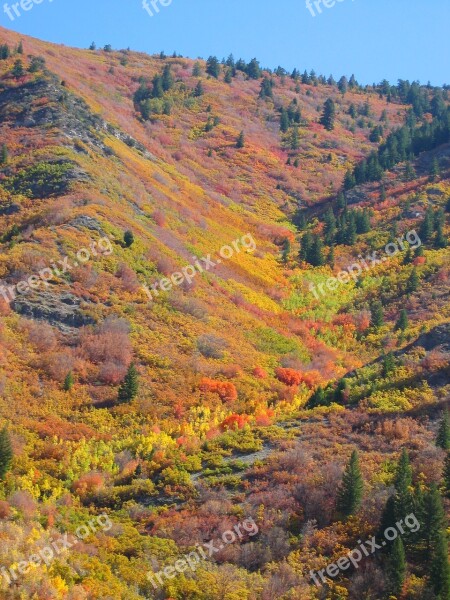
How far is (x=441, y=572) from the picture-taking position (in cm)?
1410

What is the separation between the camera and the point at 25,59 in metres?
70.9

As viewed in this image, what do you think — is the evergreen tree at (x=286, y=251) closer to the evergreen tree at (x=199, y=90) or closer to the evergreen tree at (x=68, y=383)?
the evergreen tree at (x=68, y=383)

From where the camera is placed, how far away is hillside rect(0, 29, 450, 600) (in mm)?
17094

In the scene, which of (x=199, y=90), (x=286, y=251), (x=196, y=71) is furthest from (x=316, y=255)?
(x=196, y=71)

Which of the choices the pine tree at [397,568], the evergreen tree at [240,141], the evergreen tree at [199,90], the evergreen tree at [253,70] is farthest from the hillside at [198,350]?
the evergreen tree at [253,70]

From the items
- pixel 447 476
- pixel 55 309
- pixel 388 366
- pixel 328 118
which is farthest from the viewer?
pixel 328 118

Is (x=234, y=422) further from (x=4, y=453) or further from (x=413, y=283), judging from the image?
(x=413, y=283)

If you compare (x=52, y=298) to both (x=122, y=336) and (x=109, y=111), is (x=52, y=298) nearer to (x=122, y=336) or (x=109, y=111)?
(x=122, y=336)

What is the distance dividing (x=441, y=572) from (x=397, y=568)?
1.04 metres

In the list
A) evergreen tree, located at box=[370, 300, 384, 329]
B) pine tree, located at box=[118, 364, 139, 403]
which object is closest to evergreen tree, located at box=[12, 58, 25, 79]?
evergreen tree, located at box=[370, 300, 384, 329]

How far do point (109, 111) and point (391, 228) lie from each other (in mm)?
35443

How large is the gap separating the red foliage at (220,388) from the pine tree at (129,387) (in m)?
3.84

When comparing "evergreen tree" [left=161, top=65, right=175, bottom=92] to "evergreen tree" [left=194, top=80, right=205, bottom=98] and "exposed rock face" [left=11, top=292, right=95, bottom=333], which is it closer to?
"evergreen tree" [left=194, top=80, right=205, bottom=98]

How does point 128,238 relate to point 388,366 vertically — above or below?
above
